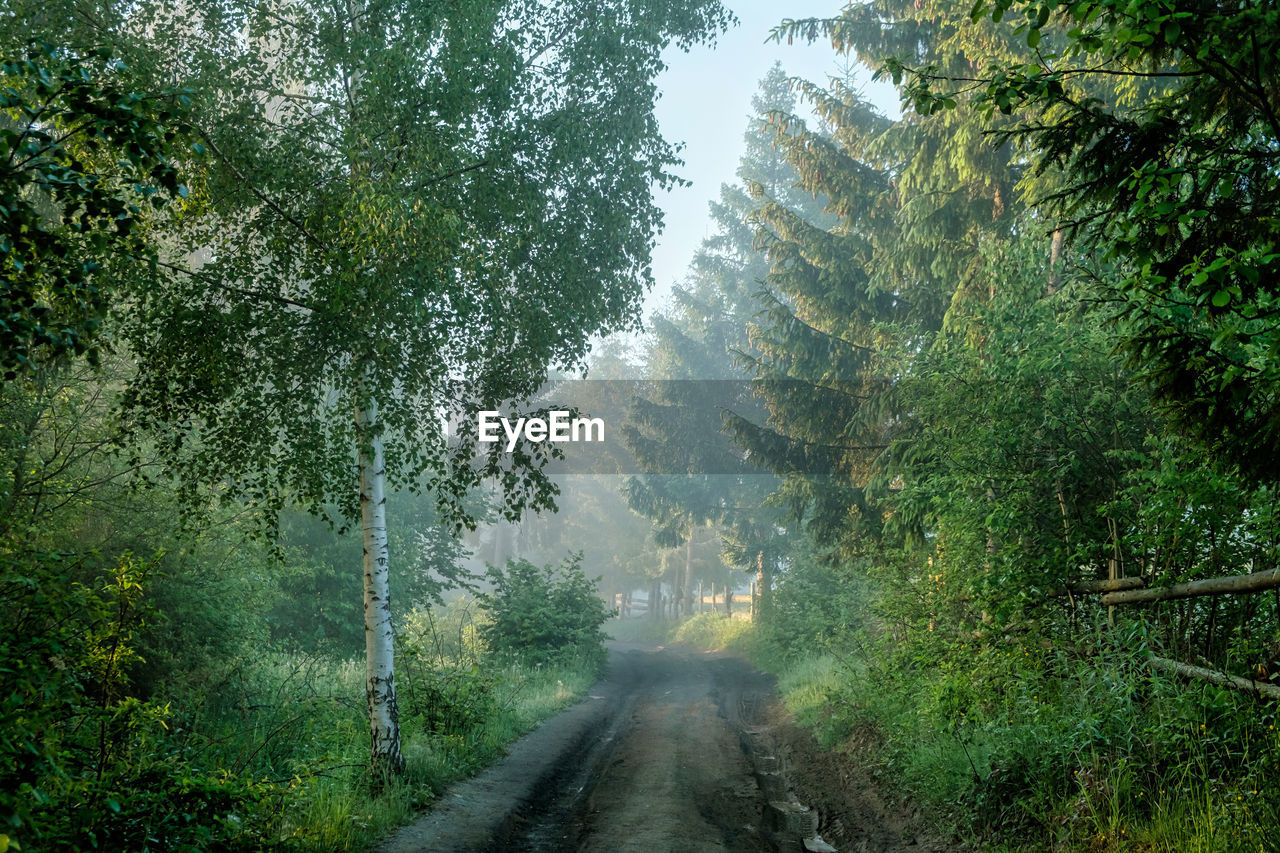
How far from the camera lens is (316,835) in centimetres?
733

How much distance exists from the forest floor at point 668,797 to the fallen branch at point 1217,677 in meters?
2.51

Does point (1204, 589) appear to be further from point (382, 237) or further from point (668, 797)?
point (382, 237)

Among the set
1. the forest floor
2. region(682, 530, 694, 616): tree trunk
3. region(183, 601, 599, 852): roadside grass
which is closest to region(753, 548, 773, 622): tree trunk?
region(682, 530, 694, 616): tree trunk

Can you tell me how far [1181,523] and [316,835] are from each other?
809cm

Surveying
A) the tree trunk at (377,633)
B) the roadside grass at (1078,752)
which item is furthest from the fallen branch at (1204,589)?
the tree trunk at (377,633)

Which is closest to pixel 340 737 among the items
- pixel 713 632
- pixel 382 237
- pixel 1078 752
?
pixel 382 237

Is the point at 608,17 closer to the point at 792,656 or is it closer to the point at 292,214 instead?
the point at 292,214

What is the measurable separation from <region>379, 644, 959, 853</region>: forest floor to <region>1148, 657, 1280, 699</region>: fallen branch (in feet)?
8.24

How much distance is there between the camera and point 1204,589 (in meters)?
6.66

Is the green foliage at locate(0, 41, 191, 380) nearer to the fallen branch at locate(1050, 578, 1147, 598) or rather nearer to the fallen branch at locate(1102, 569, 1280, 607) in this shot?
the fallen branch at locate(1102, 569, 1280, 607)

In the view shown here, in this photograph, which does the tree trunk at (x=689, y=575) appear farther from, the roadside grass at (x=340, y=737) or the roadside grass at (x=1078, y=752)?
the roadside grass at (x=1078, y=752)

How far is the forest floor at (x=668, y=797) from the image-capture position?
834cm

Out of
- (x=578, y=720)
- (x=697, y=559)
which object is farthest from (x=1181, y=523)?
(x=697, y=559)

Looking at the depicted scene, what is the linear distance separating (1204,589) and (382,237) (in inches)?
303
